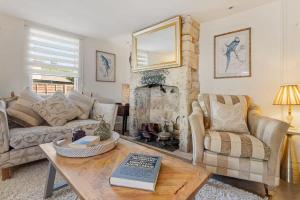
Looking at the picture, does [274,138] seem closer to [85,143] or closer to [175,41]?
[85,143]

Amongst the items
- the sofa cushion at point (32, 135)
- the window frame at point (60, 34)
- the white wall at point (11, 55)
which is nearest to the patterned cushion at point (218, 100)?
the sofa cushion at point (32, 135)

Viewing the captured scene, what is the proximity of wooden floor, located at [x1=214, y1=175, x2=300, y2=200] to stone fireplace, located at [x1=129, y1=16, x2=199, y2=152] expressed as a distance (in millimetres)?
873

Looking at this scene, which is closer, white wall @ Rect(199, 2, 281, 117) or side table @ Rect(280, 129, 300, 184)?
side table @ Rect(280, 129, 300, 184)

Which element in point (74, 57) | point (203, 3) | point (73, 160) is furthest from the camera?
point (74, 57)

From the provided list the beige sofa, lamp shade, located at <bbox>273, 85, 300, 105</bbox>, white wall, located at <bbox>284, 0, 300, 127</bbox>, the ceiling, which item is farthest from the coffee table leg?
white wall, located at <bbox>284, 0, 300, 127</bbox>

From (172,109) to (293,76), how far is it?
1659mm

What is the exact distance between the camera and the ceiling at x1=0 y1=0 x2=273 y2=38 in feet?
7.38

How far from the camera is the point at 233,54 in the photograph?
2.55 m

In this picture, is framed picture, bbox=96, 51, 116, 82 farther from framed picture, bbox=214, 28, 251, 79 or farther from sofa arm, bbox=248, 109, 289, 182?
sofa arm, bbox=248, 109, 289, 182

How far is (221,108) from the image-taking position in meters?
1.98

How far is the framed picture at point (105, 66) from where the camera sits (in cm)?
362

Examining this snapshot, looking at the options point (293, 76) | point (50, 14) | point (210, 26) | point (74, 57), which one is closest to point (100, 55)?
point (74, 57)

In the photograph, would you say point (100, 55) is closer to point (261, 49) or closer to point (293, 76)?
point (261, 49)

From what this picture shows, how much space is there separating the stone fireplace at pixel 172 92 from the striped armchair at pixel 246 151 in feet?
2.77
